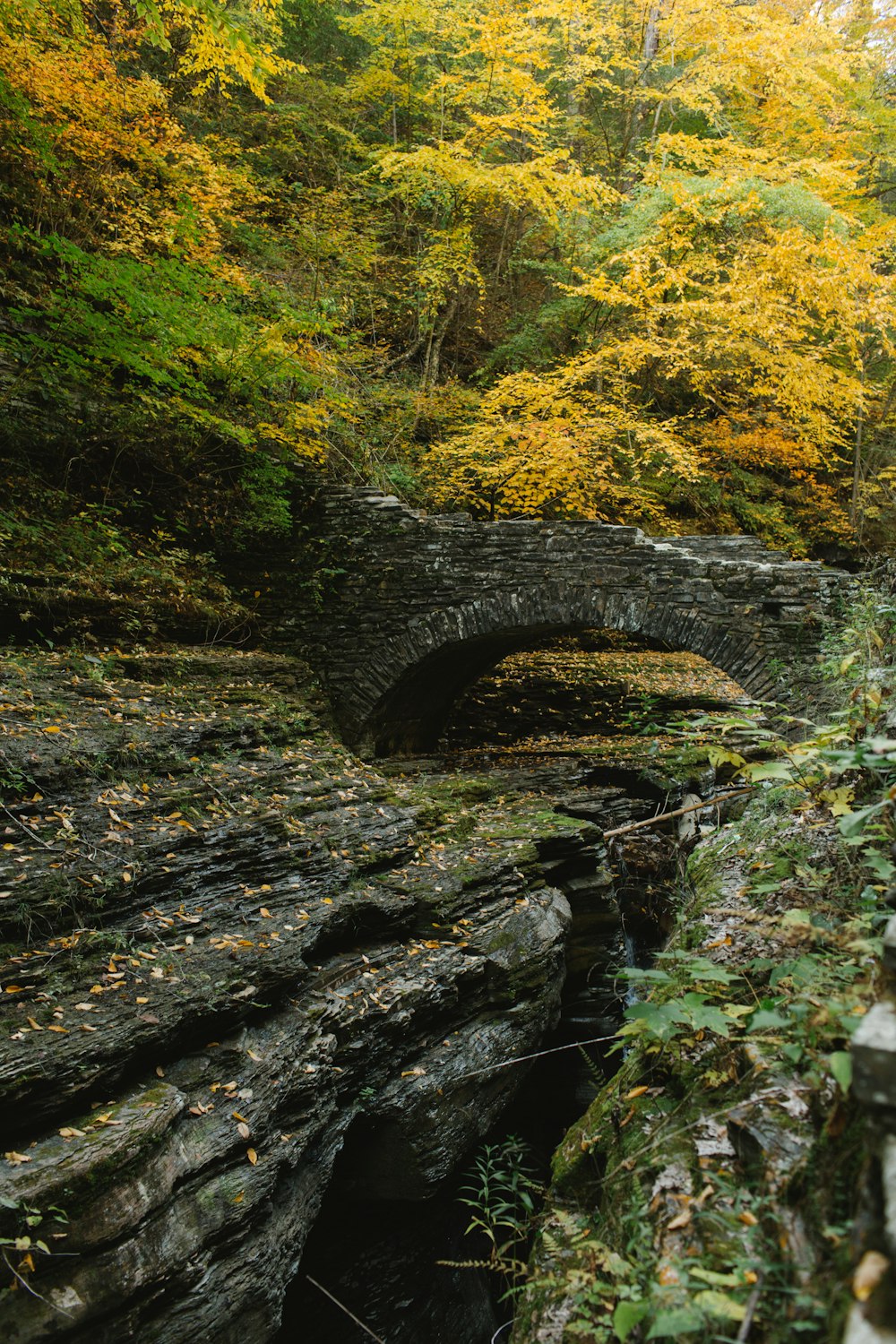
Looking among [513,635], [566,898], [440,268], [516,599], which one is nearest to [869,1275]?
[566,898]

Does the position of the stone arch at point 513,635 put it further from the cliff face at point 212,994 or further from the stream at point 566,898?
the cliff face at point 212,994

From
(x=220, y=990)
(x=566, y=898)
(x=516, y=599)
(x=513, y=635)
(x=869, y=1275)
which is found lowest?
(x=566, y=898)

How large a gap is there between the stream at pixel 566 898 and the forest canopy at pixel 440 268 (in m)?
2.96

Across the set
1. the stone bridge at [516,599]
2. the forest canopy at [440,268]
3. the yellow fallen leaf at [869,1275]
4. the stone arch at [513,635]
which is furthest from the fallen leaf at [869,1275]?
the stone arch at [513,635]

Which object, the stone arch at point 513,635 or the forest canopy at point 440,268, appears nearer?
the forest canopy at point 440,268

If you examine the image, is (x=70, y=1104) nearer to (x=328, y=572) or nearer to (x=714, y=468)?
(x=328, y=572)

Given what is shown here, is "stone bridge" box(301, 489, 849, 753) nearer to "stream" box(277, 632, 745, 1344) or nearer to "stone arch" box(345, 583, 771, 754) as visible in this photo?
"stone arch" box(345, 583, 771, 754)

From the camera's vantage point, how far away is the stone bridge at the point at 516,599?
24.9ft

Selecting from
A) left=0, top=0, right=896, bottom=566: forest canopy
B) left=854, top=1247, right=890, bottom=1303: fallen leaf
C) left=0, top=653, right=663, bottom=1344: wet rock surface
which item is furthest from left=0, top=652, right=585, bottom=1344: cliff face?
left=0, top=0, right=896, bottom=566: forest canopy

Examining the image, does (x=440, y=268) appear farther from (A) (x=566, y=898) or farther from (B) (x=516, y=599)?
(A) (x=566, y=898)

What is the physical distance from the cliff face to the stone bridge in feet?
8.16

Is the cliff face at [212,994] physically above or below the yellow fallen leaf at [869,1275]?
below

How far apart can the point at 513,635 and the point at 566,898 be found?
3.67 meters

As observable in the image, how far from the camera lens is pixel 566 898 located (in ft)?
19.9
